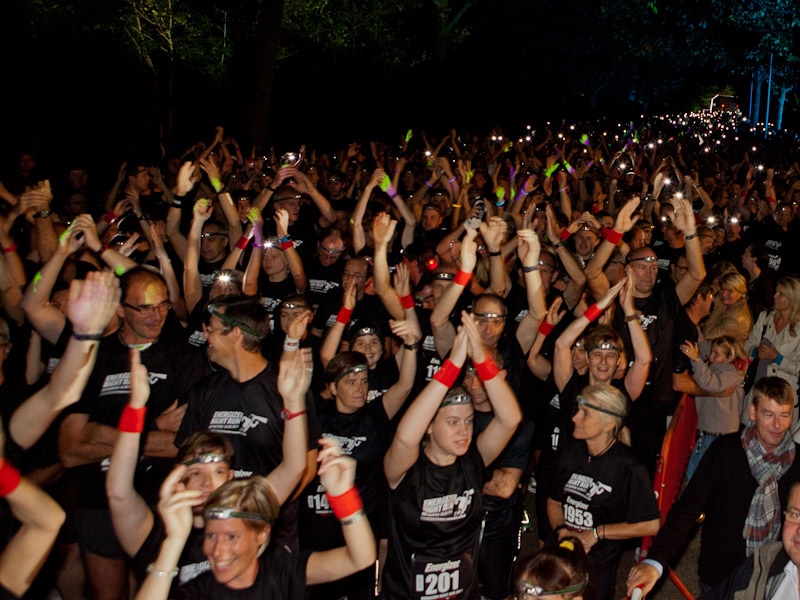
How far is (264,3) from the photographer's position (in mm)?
17516

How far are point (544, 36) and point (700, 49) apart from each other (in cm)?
800

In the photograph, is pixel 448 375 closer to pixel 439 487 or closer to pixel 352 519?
pixel 439 487

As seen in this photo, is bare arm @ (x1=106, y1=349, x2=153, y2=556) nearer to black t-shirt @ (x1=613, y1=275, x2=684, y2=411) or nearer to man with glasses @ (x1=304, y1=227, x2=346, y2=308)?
black t-shirt @ (x1=613, y1=275, x2=684, y2=411)

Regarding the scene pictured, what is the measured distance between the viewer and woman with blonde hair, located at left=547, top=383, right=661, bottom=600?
4.66 meters

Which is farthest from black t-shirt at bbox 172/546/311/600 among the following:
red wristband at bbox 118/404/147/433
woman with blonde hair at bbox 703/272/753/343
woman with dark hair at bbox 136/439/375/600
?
woman with blonde hair at bbox 703/272/753/343

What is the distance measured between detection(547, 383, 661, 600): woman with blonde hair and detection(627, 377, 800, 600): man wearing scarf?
7.1 inches

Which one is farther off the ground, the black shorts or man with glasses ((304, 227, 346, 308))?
man with glasses ((304, 227, 346, 308))

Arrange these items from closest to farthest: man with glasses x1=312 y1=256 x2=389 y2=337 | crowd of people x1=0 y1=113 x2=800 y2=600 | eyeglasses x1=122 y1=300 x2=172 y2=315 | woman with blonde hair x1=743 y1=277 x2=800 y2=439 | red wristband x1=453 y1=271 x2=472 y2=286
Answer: crowd of people x1=0 y1=113 x2=800 y2=600 < eyeglasses x1=122 y1=300 x2=172 y2=315 < red wristband x1=453 y1=271 x2=472 y2=286 < man with glasses x1=312 y1=256 x2=389 y2=337 < woman with blonde hair x1=743 y1=277 x2=800 y2=439

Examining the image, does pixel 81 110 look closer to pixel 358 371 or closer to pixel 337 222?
pixel 337 222

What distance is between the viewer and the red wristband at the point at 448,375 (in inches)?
168

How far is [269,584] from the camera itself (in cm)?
352

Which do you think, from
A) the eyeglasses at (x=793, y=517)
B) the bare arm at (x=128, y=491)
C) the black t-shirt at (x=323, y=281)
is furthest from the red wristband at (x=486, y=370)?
the black t-shirt at (x=323, y=281)

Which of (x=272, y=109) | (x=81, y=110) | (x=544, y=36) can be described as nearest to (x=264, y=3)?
(x=81, y=110)

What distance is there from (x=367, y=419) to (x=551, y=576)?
1.91 meters
